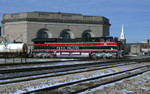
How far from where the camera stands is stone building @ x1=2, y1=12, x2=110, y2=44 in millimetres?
58594

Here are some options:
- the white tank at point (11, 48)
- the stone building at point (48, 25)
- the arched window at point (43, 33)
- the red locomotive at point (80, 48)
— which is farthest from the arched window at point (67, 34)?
the white tank at point (11, 48)

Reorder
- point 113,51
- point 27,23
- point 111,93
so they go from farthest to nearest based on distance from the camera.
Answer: point 27,23
point 113,51
point 111,93

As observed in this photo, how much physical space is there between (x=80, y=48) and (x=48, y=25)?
26.4 m

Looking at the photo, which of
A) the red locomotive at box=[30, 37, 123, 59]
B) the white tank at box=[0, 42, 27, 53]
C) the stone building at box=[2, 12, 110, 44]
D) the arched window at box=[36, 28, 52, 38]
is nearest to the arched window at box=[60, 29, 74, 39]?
the stone building at box=[2, 12, 110, 44]

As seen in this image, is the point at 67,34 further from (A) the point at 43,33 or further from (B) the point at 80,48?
(B) the point at 80,48

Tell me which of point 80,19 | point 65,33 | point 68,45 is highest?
point 80,19

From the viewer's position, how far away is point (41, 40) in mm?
39281

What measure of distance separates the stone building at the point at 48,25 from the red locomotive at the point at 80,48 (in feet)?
66.3

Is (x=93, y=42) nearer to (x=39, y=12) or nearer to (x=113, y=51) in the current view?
(x=113, y=51)

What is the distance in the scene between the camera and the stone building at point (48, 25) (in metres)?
58.6

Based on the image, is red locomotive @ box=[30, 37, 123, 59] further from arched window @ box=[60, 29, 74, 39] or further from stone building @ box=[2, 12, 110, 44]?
arched window @ box=[60, 29, 74, 39]

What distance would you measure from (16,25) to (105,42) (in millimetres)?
35080

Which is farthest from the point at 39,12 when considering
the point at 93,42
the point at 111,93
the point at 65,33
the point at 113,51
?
the point at 111,93

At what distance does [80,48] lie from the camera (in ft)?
120
